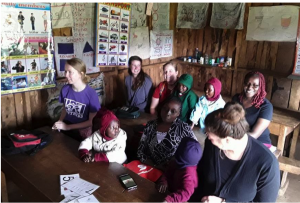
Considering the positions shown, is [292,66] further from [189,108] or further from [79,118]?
[79,118]

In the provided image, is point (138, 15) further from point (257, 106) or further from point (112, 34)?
point (257, 106)

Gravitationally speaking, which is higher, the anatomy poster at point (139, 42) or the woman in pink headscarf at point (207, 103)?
the anatomy poster at point (139, 42)

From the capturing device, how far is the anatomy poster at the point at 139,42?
4.22 metres

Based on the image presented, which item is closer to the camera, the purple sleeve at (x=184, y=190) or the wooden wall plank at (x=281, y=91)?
the purple sleeve at (x=184, y=190)

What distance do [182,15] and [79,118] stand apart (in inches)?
130

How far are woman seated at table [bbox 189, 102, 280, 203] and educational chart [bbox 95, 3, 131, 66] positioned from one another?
2520mm

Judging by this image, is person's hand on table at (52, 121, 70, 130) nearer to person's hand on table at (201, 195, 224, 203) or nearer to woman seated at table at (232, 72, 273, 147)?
person's hand on table at (201, 195, 224, 203)

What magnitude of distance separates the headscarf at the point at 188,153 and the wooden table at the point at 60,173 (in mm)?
245

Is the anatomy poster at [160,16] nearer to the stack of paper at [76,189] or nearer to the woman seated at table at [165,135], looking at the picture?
the woman seated at table at [165,135]

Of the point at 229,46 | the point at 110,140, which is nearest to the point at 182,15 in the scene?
the point at 229,46

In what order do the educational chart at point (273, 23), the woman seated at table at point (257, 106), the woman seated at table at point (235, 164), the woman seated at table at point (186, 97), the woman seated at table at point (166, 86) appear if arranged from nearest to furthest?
the woman seated at table at point (235, 164)
the woman seated at table at point (257, 106)
the woman seated at table at point (186, 97)
the woman seated at table at point (166, 86)
the educational chart at point (273, 23)

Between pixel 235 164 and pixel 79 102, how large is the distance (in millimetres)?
1586

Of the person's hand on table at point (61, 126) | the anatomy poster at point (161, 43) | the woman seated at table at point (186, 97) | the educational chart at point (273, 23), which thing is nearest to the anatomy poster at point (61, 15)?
the person's hand on table at point (61, 126)

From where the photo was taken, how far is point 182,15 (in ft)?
16.4
